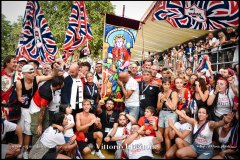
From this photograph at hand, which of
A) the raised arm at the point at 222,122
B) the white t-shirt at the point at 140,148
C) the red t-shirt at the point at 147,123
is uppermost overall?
the raised arm at the point at 222,122

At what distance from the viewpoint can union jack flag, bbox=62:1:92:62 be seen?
528 centimetres

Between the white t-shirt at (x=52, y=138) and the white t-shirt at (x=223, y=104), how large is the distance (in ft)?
10.4

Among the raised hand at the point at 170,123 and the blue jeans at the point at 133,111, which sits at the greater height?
the blue jeans at the point at 133,111

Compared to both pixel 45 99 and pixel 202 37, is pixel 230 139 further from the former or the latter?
pixel 202 37

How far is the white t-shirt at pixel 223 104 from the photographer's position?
4488 millimetres

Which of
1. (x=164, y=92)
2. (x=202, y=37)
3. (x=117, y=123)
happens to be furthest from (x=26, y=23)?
(x=202, y=37)

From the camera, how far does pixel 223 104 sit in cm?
452

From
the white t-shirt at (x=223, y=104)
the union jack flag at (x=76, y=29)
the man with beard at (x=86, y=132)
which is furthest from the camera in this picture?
the union jack flag at (x=76, y=29)

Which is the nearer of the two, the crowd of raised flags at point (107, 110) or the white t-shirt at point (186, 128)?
the crowd of raised flags at point (107, 110)

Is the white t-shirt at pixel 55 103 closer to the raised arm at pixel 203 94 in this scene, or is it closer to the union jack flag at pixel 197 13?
the union jack flag at pixel 197 13

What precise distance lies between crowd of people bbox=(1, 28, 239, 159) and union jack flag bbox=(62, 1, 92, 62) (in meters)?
0.41

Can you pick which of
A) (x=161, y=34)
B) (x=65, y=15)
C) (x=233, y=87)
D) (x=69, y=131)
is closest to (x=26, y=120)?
(x=69, y=131)

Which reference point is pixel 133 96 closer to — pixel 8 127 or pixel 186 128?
pixel 186 128

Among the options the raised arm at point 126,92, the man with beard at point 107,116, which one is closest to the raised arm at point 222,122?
the raised arm at point 126,92
